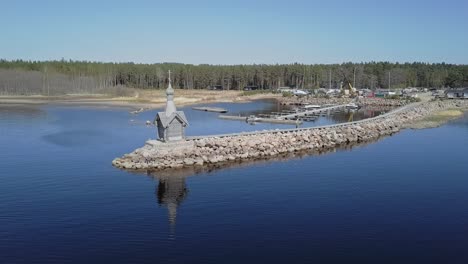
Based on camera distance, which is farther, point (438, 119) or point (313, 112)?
point (313, 112)

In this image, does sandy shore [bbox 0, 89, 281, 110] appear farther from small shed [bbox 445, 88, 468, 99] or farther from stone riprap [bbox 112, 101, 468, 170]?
stone riprap [bbox 112, 101, 468, 170]

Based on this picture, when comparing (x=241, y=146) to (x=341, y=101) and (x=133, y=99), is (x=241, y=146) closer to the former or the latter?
(x=341, y=101)

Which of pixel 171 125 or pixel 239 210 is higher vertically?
pixel 171 125

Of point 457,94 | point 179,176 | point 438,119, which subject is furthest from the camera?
point 457,94

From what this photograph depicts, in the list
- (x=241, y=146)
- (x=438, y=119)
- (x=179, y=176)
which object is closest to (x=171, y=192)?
(x=179, y=176)

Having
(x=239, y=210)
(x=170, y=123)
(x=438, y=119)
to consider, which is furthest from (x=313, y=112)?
(x=239, y=210)

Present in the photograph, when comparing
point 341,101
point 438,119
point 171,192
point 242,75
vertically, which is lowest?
point 171,192

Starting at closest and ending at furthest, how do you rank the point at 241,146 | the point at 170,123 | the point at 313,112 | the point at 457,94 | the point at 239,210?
the point at 239,210
the point at 170,123
the point at 241,146
the point at 313,112
the point at 457,94
